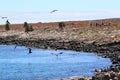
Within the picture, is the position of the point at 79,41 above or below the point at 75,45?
above

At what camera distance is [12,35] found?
13212 cm

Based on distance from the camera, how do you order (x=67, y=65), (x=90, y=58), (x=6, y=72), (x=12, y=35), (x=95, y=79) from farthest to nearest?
(x=12, y=35) < (x=90, y=58) < (x=67, y=65) < (x=6, y=72) < (x=95, y=79)

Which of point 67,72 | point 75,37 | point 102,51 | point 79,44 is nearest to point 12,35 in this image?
point 75,37

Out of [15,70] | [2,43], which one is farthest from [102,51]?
[2,43]

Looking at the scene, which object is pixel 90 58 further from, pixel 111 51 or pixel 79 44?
pixel 79 44

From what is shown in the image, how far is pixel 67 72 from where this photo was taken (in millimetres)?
50188

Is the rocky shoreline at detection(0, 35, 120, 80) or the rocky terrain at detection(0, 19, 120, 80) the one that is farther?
the rocky terrain at detection(0, 19, 120, 80)

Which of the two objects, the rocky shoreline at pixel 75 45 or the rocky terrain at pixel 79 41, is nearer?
the rocky shoreline at pixel 75 45

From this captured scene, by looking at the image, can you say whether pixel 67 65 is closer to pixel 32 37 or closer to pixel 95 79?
pixel 95 79

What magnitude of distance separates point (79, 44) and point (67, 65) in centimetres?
2860

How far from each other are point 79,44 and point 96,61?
25529 mm

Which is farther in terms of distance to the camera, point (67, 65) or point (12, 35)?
point (12, 35)

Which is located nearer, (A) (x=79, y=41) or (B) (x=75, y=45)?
(B) (x=75, y=45)

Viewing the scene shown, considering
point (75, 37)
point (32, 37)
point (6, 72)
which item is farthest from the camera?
point (32, 37)
